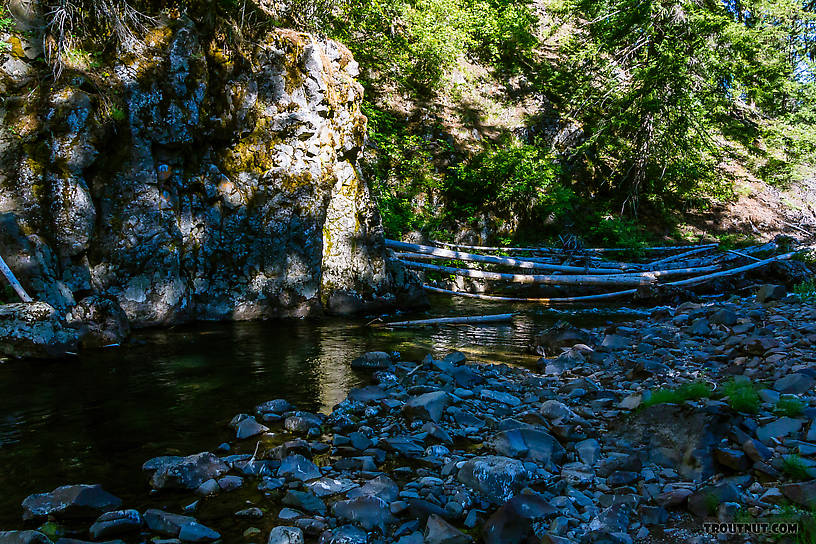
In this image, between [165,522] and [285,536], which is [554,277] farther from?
[165,522]

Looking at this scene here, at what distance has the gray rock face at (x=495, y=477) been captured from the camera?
322cm

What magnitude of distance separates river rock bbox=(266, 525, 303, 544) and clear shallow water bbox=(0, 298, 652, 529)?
3.50 ft

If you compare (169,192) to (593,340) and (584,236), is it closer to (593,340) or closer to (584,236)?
(593,340)

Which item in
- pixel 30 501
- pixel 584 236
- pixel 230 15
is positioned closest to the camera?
pixel 30 501

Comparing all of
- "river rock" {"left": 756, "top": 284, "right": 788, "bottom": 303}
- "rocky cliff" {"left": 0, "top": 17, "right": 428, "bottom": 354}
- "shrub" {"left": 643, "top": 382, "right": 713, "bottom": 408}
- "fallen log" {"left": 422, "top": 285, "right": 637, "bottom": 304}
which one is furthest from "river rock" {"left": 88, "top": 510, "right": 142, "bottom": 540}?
"river rock" {"left": 756, "top": 284, "right": 788, "bottom": 303}

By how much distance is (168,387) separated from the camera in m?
5.59

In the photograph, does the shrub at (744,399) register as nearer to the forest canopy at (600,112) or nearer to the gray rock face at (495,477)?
the gray rock face at (495,477)

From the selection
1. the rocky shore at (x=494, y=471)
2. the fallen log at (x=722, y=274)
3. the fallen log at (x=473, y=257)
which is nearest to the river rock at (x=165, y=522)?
the rocky shore at (x=494, y=471)

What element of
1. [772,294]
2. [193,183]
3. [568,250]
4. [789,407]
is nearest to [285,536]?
[789,407]

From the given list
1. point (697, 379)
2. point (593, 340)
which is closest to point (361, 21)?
point (593, 340)

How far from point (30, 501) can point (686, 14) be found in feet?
64.9

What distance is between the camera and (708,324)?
7.64 meters

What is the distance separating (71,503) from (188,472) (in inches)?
26.4

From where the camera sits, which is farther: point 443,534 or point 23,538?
point 443,534
